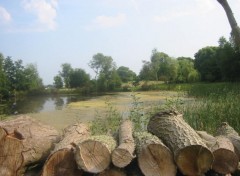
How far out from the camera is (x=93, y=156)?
392cm

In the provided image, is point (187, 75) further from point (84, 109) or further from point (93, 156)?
point (93, 156)

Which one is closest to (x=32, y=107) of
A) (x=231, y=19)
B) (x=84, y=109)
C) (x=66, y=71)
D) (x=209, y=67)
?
(x=84, y=109)

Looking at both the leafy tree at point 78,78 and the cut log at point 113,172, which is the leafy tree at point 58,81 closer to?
the leafy tree at point 78,78

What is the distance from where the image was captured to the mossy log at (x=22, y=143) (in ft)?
13.8

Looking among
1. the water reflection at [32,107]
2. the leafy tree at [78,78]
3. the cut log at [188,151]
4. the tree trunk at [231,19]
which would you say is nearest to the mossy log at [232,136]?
the cut log at [188,151]

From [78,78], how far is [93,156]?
67677 mm

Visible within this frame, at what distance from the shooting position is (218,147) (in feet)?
13.8

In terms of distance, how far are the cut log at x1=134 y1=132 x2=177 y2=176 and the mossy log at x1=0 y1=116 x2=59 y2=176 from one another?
4.49 feet

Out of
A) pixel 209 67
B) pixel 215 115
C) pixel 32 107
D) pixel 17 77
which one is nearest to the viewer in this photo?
pixel 215 115

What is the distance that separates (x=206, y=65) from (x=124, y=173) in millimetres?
46016

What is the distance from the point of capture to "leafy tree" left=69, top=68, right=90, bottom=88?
231ft

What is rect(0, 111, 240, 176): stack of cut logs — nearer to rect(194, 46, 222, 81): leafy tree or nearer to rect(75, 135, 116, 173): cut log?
rect(75, 135, 116, 173): cut log

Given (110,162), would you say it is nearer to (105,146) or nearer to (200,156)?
(105,146)

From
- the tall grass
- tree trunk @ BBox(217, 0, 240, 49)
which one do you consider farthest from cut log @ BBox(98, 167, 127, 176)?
the tall grass
